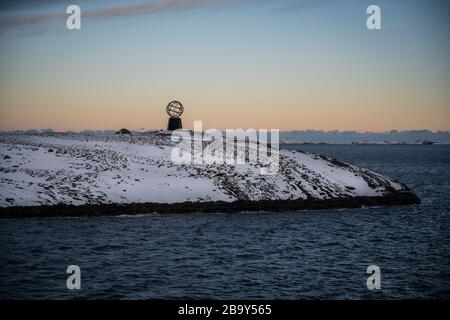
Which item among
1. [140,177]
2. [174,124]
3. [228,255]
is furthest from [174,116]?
[228,255]

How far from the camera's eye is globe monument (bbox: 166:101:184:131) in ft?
282

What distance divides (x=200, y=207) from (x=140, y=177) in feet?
27.0

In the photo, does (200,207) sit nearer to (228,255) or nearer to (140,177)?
(140,177)

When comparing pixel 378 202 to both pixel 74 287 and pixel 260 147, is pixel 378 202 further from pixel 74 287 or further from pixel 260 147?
pixel 74 287

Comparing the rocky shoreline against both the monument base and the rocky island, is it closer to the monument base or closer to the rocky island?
the rocky island

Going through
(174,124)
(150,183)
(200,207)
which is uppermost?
(174,124)

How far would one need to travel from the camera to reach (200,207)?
2223 inches

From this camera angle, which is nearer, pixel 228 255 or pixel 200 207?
pixel 228 255

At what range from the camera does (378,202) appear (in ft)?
216

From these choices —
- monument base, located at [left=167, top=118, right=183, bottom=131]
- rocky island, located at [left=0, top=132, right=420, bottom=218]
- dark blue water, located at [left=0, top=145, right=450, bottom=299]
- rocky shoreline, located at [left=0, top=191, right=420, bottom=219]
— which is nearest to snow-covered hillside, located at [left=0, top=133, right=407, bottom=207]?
rocky island, located at [left=0, top=132, right=420, bottom=218]

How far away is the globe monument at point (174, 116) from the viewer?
8581 cm

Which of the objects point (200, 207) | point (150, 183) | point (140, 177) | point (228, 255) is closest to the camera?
point (228, 255)

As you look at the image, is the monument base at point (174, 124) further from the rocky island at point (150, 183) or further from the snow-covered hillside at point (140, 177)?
the rocky island at point (150, 183)

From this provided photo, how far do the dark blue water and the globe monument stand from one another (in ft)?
113
